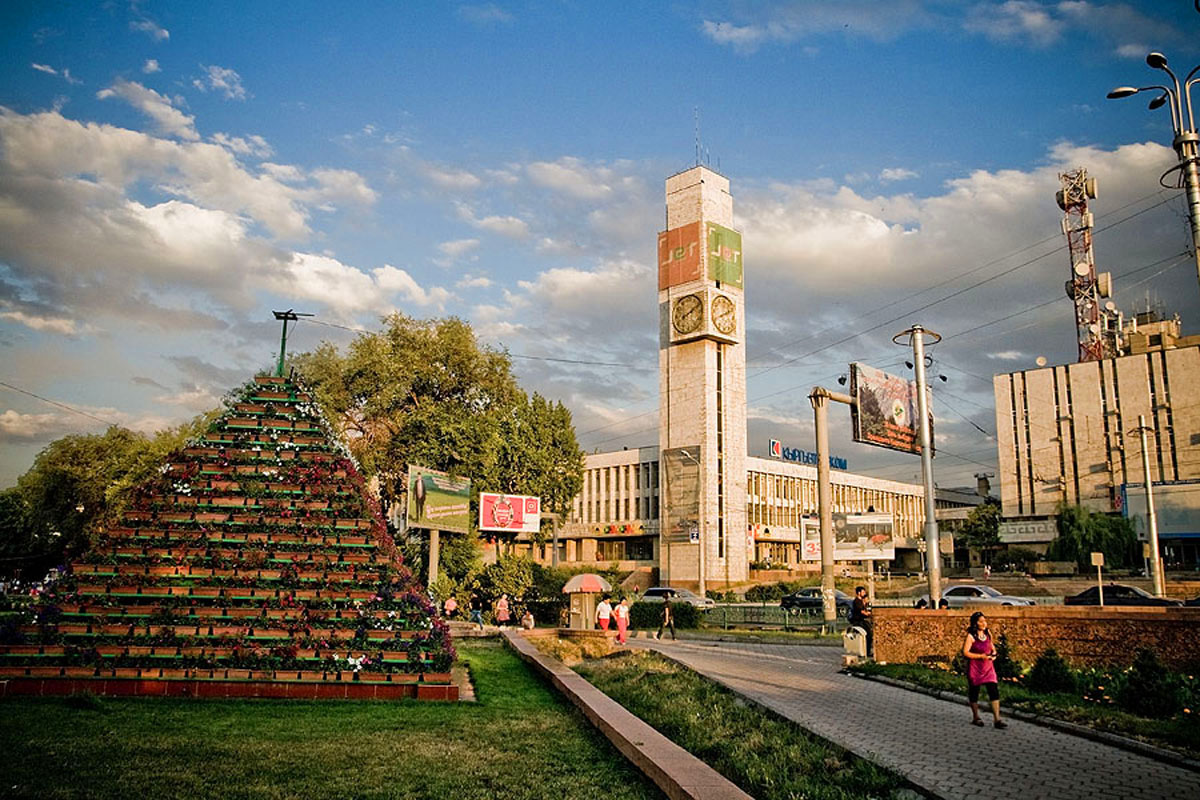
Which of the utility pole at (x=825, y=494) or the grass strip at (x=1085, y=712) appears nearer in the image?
the grass strip at (x=1085, y=712)

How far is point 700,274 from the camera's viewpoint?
6719 cm

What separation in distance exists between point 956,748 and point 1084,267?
75694 mm

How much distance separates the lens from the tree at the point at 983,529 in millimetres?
74875

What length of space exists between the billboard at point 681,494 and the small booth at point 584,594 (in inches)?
1349

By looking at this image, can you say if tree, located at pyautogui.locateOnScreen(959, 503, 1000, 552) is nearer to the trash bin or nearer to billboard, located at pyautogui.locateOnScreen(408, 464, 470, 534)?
billboard, located at pyautogui.locateOnScreen(408, 464, 470, 534)

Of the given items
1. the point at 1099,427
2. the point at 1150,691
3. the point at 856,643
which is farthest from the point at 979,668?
the point at 1099,427

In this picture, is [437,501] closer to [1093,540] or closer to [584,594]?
[584,594]

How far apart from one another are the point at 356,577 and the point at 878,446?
26189mm

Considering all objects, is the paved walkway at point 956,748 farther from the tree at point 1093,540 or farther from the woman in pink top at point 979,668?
the tree at point 1093,540

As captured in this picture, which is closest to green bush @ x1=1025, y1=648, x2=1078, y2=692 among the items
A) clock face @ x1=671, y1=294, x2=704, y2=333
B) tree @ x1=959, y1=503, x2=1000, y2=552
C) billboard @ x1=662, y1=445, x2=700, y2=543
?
billboard @ x1=662, y1=445, x2=700, y2=543

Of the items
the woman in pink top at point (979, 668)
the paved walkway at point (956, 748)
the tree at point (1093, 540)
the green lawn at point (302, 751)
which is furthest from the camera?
the tree at point (1093, 540)

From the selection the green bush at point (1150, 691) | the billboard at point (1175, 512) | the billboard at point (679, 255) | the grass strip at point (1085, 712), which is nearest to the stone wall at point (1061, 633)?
the grass strip at point (1085, 712)

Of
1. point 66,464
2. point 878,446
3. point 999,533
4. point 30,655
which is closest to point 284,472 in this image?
point 30,655

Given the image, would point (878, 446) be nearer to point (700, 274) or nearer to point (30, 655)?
point (30, 655)
